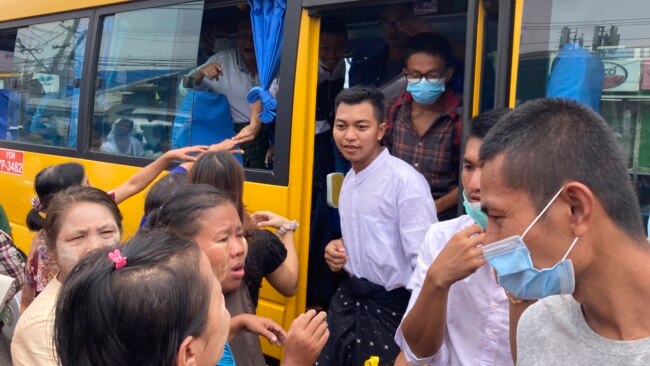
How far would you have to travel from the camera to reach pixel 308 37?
11.3 ft

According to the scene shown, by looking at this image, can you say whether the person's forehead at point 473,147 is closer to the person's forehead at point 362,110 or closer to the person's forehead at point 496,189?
the person's forehead at point 496,189

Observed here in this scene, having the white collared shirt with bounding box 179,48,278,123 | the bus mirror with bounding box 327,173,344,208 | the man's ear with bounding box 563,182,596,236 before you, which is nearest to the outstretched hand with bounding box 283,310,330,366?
the man's ear with bounding box 563,182,596,236

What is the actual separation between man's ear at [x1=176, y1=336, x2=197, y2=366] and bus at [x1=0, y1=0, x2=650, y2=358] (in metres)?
1.61

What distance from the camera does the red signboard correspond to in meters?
5.59

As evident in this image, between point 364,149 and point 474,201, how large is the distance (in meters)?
1.12

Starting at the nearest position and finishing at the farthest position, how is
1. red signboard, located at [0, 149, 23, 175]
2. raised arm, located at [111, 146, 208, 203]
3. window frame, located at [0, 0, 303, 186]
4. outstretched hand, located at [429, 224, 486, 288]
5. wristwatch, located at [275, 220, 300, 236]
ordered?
outstretched hand, located at [429, 224, 486, 288], wristwatch, located at [275, 220, 300, 236], window frame, located at [0, 0, 303, 186], raised arm, located at [111, 146, 208, 203], red signboard, located at [0, 149, 23, 175]

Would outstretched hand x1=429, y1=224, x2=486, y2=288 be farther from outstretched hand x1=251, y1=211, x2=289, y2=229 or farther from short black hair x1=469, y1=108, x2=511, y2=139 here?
outstretched hand x1=251, y1=211, x2=289, y2=229

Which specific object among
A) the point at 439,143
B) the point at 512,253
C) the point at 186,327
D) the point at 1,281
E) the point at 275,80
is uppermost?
the point at 275,80

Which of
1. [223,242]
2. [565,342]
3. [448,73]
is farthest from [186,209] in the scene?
[448,73]

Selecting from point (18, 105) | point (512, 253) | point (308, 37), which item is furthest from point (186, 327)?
point (18, 105)

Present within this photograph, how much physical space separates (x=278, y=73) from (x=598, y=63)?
173 centimetres

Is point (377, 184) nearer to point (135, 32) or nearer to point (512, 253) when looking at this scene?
point (512, 253)

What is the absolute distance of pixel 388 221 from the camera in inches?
123

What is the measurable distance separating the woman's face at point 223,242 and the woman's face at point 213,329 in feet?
Result: 1.87
